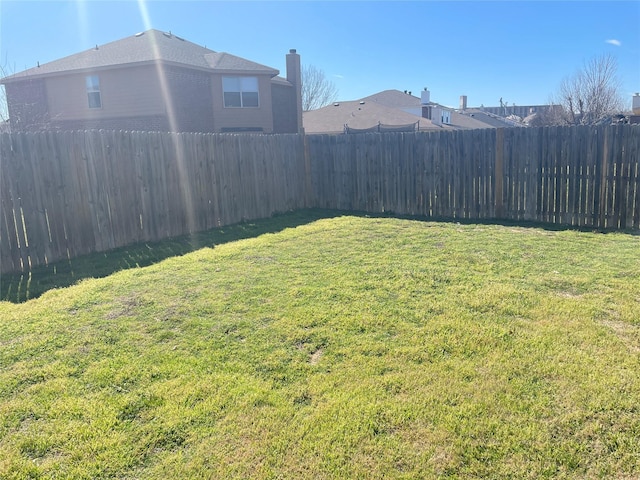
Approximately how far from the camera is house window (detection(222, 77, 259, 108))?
2144cm

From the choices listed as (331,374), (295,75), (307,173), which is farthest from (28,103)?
(331,374)

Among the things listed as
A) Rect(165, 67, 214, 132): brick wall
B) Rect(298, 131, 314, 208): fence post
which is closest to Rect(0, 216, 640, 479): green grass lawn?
Rect(298, 131, 314, 208): fence post

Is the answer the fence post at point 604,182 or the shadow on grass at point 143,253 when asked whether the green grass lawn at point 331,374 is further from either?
the fence post at point 604,182

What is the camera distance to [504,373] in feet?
10.1

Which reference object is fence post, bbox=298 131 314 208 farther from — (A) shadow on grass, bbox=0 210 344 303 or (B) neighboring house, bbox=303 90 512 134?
(B) neighboring house, bbox=303 90 512 134

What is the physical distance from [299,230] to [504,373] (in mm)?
5638

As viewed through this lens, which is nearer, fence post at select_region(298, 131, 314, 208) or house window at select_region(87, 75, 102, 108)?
fence post at select_region(298, 131, 314, 208)

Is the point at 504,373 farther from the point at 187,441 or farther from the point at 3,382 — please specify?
the point at 3,382

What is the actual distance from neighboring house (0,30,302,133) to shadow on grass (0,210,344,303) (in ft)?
41.0

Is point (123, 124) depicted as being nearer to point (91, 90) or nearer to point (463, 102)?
point (91, 90)

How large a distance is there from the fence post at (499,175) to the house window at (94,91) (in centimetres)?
1736

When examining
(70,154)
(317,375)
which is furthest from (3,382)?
(70,154)

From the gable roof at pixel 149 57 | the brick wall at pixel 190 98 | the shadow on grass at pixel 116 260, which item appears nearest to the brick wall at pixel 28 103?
the gable roof at pixel 149 57

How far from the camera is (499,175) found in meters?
9.08
